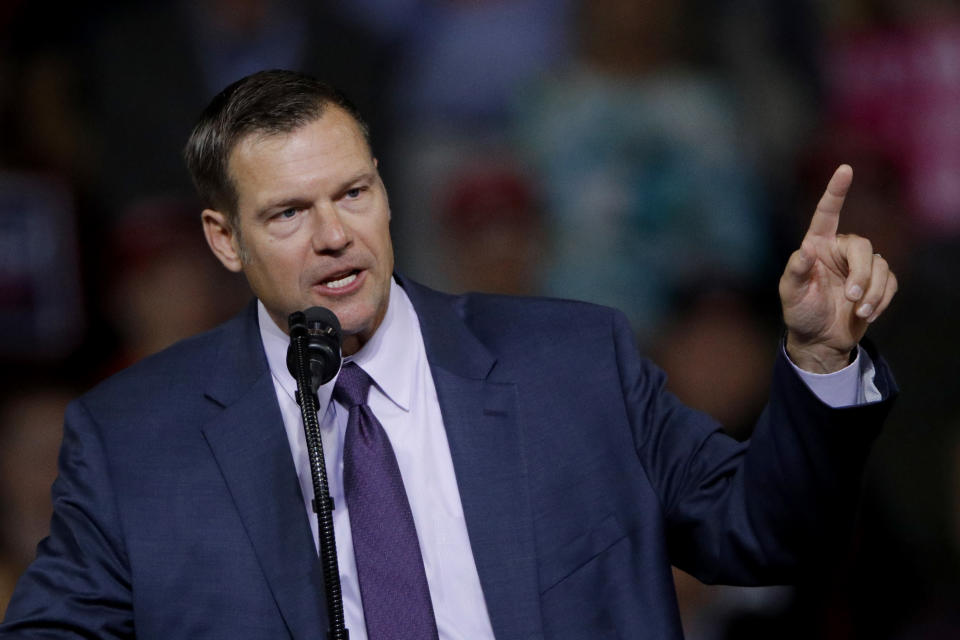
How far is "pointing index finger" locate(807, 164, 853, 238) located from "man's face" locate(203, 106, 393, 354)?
653mm

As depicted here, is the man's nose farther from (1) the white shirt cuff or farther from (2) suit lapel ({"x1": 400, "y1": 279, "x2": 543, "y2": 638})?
(1) the white shirt cuff

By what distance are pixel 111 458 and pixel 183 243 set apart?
7.99 feet

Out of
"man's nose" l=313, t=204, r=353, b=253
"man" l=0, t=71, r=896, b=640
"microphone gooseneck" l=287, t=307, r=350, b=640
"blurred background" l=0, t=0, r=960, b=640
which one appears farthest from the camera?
"blurred background" l=0, t=0, r=960, b=640

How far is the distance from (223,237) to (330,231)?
0.31 m

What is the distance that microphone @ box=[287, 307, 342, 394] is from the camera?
172 centimetres

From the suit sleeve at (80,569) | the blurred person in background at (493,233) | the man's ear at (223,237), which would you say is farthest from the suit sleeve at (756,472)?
the blurred person in background at (493,233)

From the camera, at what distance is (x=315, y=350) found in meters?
1.73

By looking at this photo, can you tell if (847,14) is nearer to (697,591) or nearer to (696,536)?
(697,591)

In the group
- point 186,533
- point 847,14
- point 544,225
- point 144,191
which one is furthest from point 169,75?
point 186,533

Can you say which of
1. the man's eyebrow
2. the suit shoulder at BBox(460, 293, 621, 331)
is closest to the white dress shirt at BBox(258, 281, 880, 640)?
the suit shoulder at BBox(460, 293, 621, 331)

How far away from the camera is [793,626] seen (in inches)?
140

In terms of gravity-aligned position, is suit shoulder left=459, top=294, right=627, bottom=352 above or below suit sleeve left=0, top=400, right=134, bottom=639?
above

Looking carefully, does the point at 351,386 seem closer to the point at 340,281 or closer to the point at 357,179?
the point at 340,281

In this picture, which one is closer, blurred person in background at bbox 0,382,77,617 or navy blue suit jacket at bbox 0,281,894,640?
navy blue suit jacket at bbox 0,281,894,640
